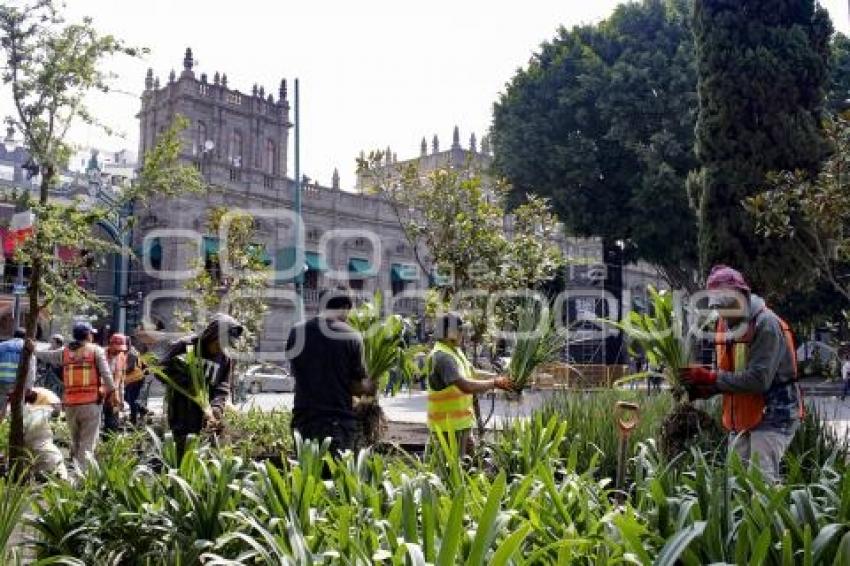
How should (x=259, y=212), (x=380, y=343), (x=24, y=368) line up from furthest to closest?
(x=259, y=212) < (x=380, y=343) < (x=24, y=368)

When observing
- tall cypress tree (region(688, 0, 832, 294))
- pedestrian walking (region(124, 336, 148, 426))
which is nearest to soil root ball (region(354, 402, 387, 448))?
pedestrian walking (region(124, 336, 148, 426))

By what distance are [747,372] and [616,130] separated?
2198 cm

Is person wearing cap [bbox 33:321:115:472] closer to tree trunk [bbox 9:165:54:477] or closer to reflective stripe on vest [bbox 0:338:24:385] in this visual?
tree trunk [bbox 9:165:54:477]

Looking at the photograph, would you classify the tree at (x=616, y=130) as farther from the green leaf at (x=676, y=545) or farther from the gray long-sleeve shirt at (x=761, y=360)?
the green leaf at (x=676, y=545)

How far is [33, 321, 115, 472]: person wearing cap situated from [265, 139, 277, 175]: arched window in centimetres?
3394

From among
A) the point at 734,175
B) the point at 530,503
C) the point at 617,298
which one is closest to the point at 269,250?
the point at 617,298

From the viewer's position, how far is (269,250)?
34.1 metres

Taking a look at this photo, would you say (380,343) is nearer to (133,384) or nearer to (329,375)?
(329,375)

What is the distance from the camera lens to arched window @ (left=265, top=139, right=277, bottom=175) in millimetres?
42062

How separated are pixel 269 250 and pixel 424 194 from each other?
2454cm

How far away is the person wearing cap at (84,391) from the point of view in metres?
8.59

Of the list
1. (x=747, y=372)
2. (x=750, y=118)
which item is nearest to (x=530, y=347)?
(x=747, y=372)

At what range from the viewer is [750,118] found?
15562 mm

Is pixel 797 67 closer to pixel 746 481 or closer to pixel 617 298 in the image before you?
pixel 746 481
